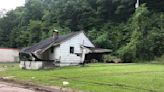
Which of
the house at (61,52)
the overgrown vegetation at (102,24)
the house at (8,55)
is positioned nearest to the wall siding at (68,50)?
the house at (61,52)

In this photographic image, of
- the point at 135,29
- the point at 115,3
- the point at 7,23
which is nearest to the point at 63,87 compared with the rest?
the point at 135,29

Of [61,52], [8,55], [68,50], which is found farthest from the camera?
[8,55]

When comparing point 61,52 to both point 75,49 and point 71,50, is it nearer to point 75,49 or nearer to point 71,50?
point 71,50

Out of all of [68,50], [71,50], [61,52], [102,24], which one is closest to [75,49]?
[71,50]

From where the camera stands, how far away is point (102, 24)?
69375 millimetres

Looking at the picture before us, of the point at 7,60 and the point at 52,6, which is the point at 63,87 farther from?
the point at 52,6

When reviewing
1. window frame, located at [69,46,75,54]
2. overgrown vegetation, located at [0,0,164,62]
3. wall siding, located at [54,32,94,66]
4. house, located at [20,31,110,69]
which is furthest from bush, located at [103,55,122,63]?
window frame, located at [69,46,75,54]

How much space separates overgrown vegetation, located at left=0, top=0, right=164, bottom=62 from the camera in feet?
163

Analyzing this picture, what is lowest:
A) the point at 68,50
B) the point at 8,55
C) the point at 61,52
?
the point at 61,52

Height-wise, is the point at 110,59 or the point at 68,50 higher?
the point at 68,50

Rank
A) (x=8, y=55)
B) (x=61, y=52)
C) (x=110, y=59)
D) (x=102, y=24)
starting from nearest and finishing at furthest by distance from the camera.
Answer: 1. (x=61, y=52)
2. (x=110, y=59)
3. (x=8, y=55)
4. (x=102, y=24)

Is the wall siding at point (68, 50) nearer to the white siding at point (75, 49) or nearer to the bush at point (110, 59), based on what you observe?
the white siding at point (75, 49)

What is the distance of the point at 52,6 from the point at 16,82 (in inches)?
2198

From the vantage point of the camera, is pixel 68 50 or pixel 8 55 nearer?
pixel 68 50
